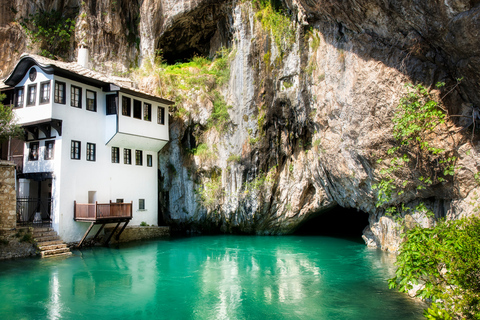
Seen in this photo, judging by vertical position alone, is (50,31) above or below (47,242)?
above

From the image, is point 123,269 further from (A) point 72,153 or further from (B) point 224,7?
(B) point 224,7

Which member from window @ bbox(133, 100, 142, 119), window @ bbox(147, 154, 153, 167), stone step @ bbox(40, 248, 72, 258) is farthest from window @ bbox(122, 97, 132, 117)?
stone step @ bbox(40, 248, 72, 258)

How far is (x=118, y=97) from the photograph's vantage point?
23.1m

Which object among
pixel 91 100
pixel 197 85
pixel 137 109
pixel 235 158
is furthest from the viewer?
pixel 197 85

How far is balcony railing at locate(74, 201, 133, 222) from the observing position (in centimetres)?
A: 2072

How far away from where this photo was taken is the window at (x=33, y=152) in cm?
2181

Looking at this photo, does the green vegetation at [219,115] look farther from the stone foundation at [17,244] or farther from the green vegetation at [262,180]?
the stone foundation at [17,244]

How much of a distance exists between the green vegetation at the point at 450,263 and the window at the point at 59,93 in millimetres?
19506

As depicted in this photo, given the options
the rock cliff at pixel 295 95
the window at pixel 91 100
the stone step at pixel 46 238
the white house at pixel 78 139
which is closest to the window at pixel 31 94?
A: the white house at pixel 78 139

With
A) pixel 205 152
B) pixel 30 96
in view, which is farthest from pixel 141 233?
pixel 30 96

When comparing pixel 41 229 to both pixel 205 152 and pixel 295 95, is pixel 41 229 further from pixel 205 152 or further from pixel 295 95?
pixel 295 95

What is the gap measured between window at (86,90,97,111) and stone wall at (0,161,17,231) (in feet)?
19.2

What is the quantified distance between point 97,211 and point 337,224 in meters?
19.6

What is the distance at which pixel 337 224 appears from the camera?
1237 inches
